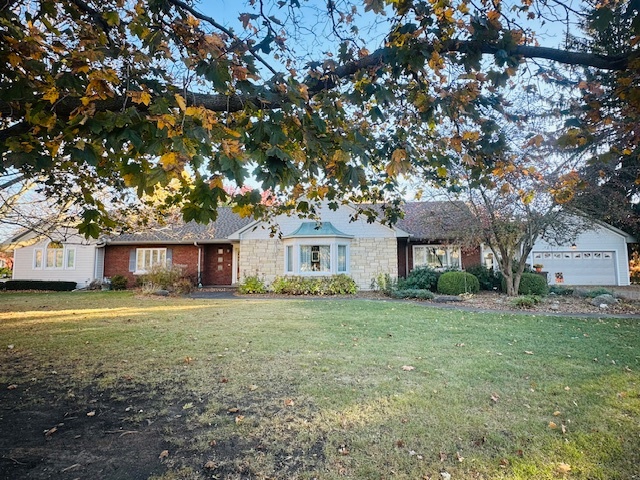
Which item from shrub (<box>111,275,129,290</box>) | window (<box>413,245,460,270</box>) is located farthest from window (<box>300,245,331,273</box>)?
shrub (<box>111,275,129,290</box>)

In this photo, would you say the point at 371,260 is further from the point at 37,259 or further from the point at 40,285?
the point at 37,259

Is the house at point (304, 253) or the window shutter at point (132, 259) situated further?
the window shutter at point (132, 259)

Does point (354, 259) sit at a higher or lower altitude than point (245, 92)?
lower

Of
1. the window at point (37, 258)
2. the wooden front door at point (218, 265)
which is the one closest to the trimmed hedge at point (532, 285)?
the wooden front door at point (218, 265)

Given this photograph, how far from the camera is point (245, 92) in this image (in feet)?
10.8

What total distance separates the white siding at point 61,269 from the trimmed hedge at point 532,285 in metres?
22.0

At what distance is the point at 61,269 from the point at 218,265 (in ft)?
29.5

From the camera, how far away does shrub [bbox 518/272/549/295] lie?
15.2m

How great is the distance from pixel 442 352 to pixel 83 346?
251 inches

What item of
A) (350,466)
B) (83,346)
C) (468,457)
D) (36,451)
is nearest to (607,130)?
(468,457)

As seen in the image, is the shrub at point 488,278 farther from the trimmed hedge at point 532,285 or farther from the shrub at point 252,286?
the shrub at point 252,286

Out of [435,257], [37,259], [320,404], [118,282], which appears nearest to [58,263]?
[37,259]

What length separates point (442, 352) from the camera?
6.22m

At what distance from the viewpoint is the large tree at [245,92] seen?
284 centimetres
